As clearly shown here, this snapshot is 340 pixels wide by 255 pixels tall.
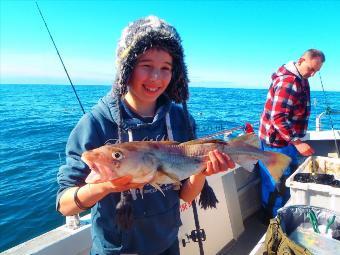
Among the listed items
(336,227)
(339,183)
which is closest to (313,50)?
(339,183)

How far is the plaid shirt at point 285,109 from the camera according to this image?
5520 mm

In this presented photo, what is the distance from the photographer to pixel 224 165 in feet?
7.95

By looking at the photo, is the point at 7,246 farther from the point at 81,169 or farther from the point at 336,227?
the point at 336,227

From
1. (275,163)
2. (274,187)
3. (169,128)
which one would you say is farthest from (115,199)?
(274,187)

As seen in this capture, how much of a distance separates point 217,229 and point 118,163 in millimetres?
3193

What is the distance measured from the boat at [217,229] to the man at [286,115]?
42 centimetres

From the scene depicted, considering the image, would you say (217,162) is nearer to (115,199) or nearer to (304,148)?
(115,199)

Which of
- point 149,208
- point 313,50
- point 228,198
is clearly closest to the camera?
point 149,208

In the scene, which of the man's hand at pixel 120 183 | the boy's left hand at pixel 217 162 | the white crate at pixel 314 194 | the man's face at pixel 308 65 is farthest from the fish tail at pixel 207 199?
the man's face at pixel 308 65

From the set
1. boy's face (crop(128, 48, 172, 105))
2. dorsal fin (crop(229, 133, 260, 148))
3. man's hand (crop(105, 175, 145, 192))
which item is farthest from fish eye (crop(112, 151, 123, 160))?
dorsal fin (crop(229, 133, 260, 148))

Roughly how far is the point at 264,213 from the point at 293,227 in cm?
267

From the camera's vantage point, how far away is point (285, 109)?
18.1 feet

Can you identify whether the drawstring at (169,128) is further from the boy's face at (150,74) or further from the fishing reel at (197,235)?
the fishing reel at (197,235)

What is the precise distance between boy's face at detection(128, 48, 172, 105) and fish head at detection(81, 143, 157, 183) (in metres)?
0.57
